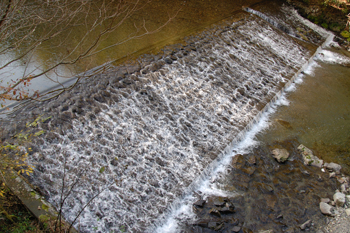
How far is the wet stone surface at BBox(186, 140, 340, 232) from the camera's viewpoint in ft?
14.5

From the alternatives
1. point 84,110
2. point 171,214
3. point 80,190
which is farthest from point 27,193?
point 171,214

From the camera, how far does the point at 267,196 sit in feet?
16.1

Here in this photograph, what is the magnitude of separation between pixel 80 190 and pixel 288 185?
4.03 metres

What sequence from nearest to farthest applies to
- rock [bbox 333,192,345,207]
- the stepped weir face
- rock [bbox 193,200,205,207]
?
the stepped weir face < rock [bbox 193,200,205,207] < rock [bbox 333,192,345,207]

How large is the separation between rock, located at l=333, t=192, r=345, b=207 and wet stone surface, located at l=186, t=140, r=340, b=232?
9 cm

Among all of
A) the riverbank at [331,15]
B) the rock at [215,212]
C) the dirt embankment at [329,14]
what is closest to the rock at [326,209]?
the rock at [215,212]

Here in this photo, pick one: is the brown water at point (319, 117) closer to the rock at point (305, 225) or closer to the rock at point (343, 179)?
the rock at point (343, 179)

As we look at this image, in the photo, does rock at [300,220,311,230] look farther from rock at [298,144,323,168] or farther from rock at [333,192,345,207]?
rock at [298,144,323,168]

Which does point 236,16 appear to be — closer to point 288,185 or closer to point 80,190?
point 288,185

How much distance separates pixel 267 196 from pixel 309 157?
1628 mm

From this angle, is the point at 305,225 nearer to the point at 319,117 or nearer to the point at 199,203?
the point at 199,203

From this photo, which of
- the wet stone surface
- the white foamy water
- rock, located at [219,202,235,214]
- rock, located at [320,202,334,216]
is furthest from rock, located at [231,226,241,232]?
rock, located at [320,202,334,216]

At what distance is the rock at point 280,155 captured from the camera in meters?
5.60

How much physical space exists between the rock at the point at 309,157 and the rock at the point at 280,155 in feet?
1.45
